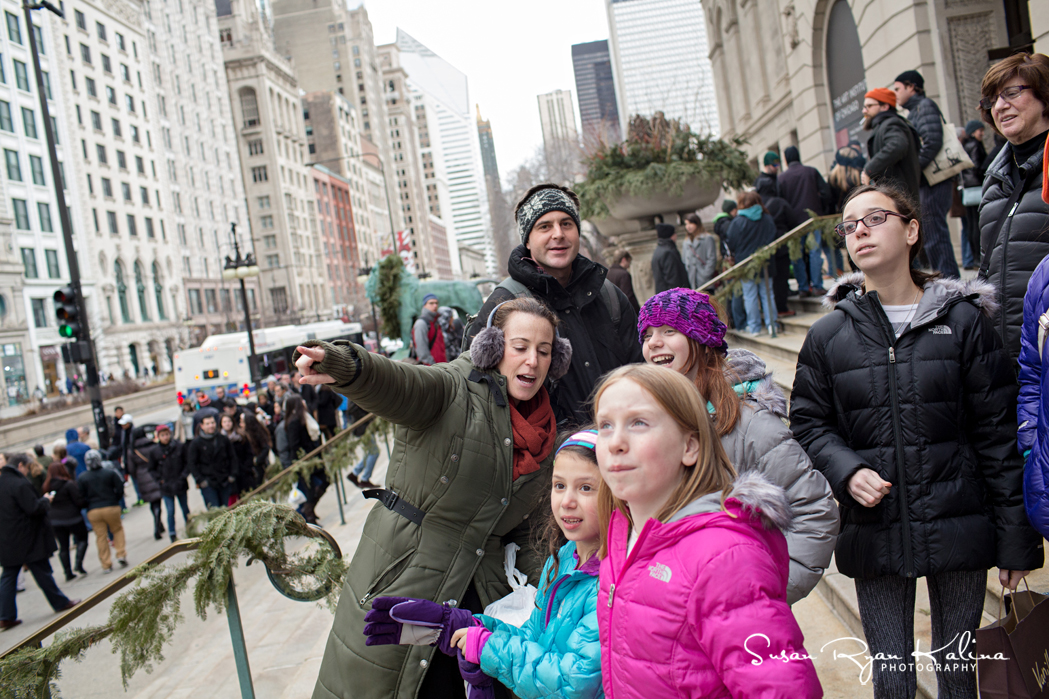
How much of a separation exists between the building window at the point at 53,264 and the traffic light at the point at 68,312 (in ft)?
124

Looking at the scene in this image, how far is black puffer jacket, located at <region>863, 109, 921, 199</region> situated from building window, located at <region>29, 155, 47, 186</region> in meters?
54.5

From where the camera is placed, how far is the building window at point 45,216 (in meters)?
45.5

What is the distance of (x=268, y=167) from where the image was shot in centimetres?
8194

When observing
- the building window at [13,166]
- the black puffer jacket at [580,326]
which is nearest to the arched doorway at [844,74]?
the black puffer jacket at [580,326]

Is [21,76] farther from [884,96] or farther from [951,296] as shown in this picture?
[951,296]

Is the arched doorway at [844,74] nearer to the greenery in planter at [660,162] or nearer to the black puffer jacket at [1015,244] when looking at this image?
the greenery in planter at [660,162]

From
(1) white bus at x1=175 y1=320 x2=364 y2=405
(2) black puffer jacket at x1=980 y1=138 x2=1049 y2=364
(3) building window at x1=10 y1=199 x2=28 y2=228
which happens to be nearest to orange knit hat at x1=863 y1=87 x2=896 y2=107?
(2) black puffer jacket at x1=980 y1=138 x2=1049 y2=364

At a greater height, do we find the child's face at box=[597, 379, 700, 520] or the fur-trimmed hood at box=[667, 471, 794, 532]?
the child's face at box=[597, 379, 700, 520]

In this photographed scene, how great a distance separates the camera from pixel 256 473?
37.0 feet

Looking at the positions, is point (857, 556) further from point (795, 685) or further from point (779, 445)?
point (795, 685)

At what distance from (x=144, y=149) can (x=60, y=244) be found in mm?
15334

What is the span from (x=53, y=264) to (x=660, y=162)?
50.0 metres

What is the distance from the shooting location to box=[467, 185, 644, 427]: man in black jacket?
114 inches

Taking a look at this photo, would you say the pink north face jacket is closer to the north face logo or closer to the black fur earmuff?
the north face logo
